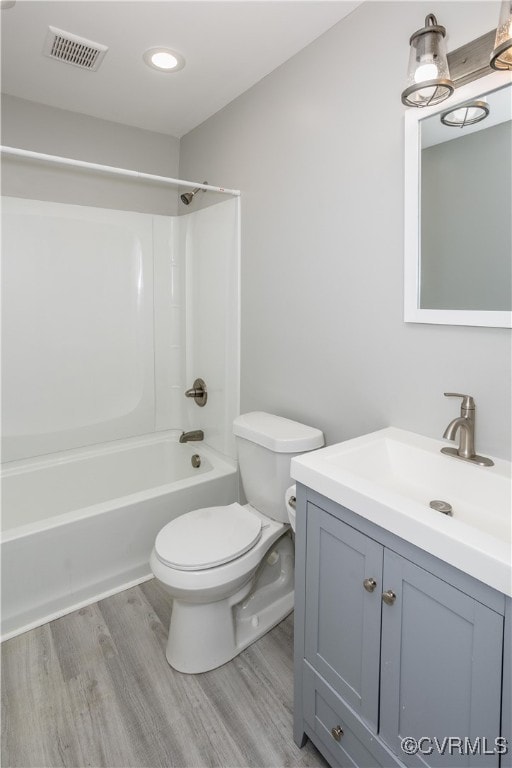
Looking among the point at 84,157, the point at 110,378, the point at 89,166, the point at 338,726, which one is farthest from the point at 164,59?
the point at 338,726

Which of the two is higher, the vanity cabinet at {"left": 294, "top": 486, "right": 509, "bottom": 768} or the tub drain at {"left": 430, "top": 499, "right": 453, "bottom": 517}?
the tub drain at {"left": 430, "top": 499, "right": 453, "bottom": 517}

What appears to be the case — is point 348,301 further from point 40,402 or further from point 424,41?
point 40,402

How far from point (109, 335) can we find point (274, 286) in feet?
3.83

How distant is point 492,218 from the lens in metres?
1.23

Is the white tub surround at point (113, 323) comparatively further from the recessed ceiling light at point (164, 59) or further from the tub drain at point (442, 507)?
the tub drain at point (442, 507)

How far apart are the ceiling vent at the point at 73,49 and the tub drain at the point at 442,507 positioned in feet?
7.12

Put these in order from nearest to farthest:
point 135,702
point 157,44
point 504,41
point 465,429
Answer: point 504,41
point 465,429
point 135,702
point 157,44

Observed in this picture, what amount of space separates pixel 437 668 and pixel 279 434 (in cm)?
98

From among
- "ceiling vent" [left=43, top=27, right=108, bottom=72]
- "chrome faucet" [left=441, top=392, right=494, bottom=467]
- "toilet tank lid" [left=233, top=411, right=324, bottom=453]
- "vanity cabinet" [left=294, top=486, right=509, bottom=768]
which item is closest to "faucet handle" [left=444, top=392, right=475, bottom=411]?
"chrome faucet" [left=441, top=392, right=494, bottom=467]

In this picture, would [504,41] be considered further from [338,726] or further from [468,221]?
[338,726]

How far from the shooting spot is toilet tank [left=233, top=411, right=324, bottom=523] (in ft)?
5.64

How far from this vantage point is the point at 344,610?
1.14 meters

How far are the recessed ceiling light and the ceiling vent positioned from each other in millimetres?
183

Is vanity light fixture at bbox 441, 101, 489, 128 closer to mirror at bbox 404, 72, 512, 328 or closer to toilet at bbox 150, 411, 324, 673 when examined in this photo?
mirror at bbox 404, 72, 512, 328
